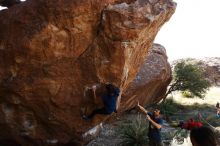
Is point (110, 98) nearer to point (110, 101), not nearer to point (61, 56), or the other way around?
point (110, 101)

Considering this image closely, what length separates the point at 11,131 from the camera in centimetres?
1208

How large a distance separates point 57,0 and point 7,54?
7.10ft

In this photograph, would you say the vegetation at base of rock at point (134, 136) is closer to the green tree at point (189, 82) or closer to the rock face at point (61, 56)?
the rock face at point (61, 56)

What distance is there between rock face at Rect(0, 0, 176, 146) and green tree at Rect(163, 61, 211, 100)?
14180 mm

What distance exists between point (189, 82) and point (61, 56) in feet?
53.1

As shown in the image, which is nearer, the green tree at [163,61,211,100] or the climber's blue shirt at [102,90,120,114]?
the climber's blue shirt at [102,90,120,114]

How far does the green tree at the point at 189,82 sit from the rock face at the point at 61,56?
1418 centimetres

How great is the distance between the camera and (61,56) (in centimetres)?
1141

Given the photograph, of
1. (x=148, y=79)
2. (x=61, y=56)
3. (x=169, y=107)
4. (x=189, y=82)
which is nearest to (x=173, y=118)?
(x=169, y=107)

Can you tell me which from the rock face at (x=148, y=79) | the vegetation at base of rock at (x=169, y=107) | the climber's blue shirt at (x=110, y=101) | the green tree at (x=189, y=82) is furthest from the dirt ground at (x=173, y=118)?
the climber's blue shirt at (x=110, y=101)

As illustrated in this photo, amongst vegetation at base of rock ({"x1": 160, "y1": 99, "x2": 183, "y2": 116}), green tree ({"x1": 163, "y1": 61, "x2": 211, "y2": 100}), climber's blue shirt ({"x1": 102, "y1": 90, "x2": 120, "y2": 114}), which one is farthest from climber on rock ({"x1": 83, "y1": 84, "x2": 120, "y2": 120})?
green tree ({"x1": 163, "y1": 61, "x2": 211, "y2": 100})

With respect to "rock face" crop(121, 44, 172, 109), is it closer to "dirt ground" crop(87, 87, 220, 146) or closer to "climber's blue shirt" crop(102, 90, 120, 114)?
"dirt ground" crop(87, 87, 220, 146)

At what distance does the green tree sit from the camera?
25734mm

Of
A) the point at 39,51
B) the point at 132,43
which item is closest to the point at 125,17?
the point at 132,43
